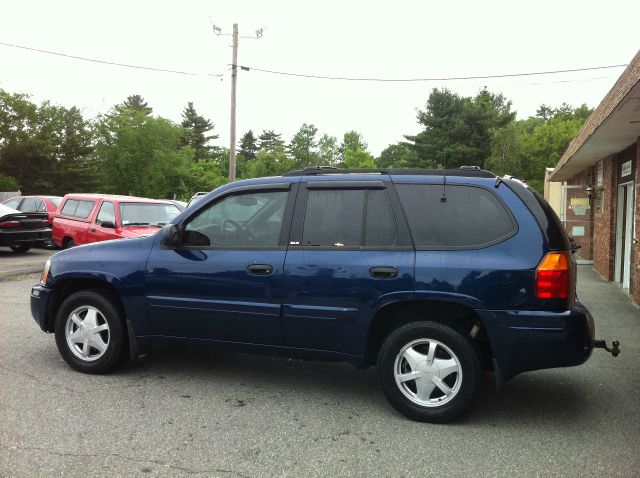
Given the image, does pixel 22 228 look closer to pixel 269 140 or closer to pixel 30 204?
pixel 30 204

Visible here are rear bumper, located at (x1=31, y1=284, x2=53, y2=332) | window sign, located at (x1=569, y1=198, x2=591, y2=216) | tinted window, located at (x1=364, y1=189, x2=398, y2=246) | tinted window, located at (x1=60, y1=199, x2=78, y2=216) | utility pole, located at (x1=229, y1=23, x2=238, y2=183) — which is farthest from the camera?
utility pole, located at (x1=229, y1=23, x2=238, y2=183)

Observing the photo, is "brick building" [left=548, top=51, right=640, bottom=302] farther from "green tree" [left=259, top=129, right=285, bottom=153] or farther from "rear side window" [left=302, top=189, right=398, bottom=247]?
"green tree" [left=259, top=129, right=285, bottom=153]

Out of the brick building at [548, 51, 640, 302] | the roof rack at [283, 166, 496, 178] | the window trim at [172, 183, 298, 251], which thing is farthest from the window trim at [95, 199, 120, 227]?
the brick building at [548, 51, 640, 302]

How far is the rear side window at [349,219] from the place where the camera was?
4254mm

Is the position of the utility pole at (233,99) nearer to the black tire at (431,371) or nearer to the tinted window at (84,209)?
the tinted window at (84,209)

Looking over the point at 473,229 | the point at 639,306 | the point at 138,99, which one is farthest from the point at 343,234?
the point at 138,99

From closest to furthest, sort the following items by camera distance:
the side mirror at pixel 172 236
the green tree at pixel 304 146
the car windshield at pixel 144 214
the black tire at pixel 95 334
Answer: the side mirror at pixel 172 236
the black tire at pixel 95 334
the car windshield at pixel 144 214
the green tree at pixel 304 146

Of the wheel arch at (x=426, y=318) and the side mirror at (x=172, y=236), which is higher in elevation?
the side mirror at (x=172, y=236)

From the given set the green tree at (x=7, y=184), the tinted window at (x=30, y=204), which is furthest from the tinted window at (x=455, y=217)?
the green tree at (x=7, y=184)

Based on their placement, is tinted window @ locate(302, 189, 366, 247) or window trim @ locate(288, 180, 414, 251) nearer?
window trim @ locate(288, 180, 414, 251)

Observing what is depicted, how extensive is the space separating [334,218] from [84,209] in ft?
30.0

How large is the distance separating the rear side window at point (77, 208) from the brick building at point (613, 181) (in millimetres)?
9579

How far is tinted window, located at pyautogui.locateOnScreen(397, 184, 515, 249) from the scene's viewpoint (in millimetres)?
4008

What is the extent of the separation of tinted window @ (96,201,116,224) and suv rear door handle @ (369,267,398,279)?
823 centimetres
